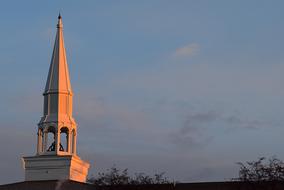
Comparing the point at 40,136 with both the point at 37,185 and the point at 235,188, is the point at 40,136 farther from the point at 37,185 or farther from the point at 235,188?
the point at 235,188

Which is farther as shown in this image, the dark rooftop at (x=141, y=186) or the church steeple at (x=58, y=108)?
the church steeple at (x=58, y=108)

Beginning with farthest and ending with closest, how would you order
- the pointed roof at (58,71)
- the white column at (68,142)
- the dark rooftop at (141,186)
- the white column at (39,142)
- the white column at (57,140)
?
the pointed roof at (58,71) → the white column at (68,142) → the white column at (39,142) → the white column at (57,140) → the dark rooftop at (141,186)

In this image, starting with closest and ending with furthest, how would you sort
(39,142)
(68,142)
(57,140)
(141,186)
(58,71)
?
(141,186) < (57,140) < (39,142) < (68,142) < (58,71)

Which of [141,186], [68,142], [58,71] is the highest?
[58,71]

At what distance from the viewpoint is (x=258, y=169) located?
242 feet

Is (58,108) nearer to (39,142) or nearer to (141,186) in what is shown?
(39,142)

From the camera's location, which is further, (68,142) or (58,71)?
(58,71)

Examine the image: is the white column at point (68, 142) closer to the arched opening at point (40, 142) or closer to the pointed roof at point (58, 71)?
the arched opening at point (40, 142)

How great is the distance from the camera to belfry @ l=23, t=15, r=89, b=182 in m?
82.2

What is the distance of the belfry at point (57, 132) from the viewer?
82188 mm

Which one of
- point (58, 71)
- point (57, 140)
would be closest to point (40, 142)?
point (57, 140)

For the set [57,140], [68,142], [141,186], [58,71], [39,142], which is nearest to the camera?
[141,186]

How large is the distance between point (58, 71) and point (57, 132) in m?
5.91

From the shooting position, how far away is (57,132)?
82.8m
